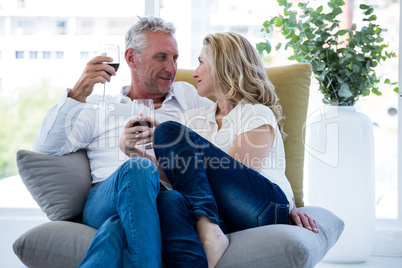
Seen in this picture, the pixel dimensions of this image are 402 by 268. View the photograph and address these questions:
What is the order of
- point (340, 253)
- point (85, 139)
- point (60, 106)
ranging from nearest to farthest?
point (60, 106) → point (85, 139) → point (340, 253)

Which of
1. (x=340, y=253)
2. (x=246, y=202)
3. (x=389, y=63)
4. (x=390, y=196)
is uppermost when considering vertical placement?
(x=389, y=63)

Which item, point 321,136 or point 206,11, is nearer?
point 321,136

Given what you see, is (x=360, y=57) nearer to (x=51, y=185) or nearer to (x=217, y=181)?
(x=217, y=181)

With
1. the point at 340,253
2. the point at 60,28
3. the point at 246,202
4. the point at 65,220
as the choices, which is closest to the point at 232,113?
the point at 246,202

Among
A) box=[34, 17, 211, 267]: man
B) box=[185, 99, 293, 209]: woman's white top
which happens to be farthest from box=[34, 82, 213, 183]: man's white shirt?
box=[185, 99, 293, 209]: woman's white top

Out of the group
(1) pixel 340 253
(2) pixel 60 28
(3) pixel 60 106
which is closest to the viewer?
(3) pixel 60 106

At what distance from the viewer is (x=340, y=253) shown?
2.63 metres

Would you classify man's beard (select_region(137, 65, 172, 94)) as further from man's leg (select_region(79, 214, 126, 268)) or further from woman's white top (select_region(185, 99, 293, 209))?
man's leg (select_region(79, 214, 126, 268))

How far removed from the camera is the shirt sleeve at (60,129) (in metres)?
2.03

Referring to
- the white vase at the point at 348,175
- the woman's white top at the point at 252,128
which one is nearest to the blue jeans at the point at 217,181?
the woman's white top at the point at 252,128

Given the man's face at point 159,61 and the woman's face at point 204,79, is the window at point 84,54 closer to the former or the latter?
the man's face at point 159,61

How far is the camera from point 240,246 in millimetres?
1531

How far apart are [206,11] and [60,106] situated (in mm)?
1450

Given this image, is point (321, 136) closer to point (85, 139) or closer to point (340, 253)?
point (340, 253)
